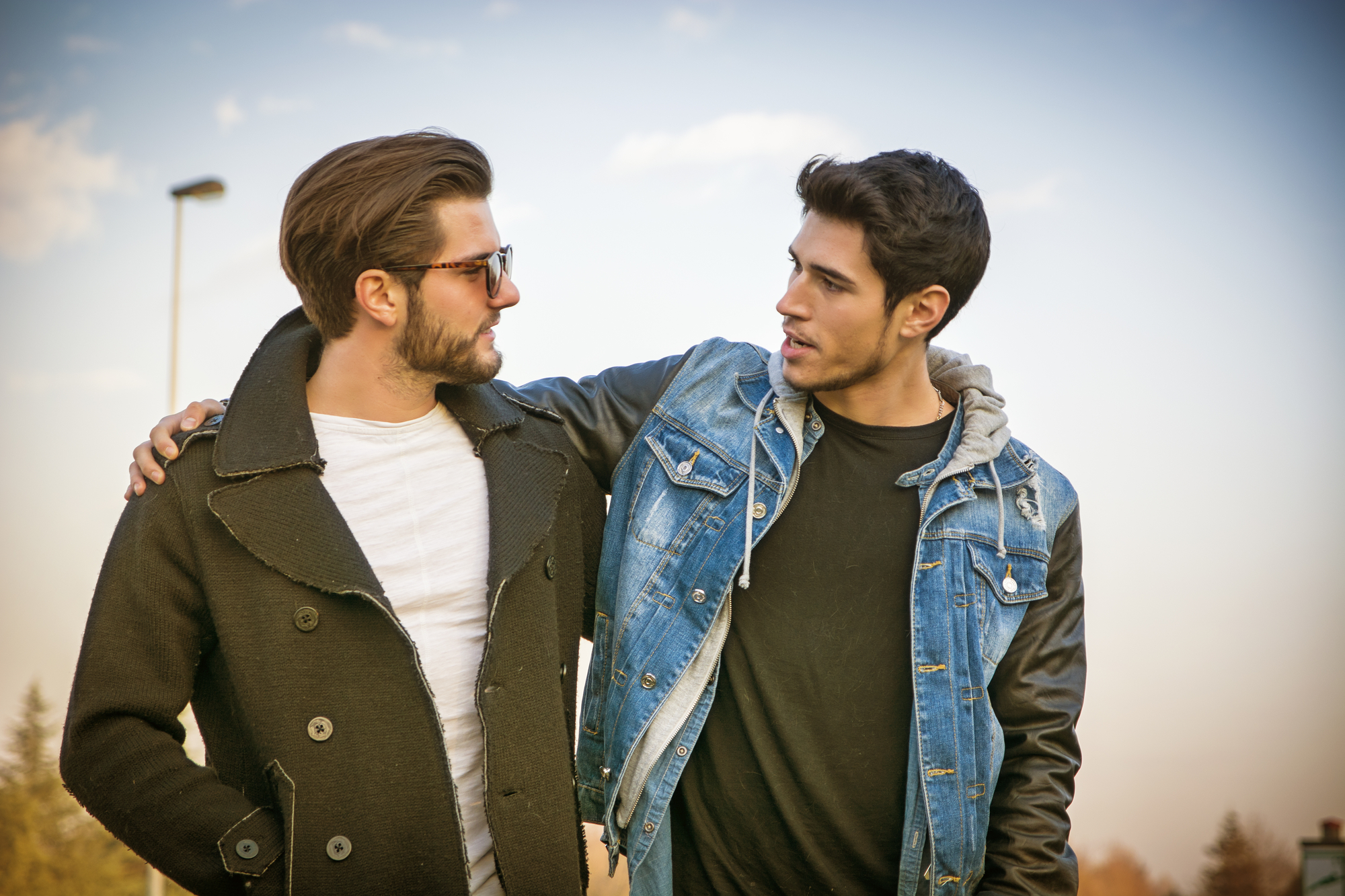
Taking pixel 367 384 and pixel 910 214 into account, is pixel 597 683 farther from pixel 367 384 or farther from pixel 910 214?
pixel 910 214

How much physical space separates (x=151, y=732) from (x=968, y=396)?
2437mm

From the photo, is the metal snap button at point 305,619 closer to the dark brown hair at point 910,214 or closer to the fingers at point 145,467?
the fingers at point 145,467

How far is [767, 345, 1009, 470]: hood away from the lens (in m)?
2.98

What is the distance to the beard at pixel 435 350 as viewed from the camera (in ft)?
8.88

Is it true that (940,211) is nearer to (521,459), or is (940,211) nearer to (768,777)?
(521,459)

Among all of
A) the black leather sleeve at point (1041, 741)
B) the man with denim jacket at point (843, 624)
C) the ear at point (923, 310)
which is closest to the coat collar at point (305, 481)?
the man with denim jacket at point (843, 624)

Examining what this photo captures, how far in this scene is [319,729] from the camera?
2.38m

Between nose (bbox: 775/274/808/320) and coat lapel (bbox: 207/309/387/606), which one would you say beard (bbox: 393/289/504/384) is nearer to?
coat lapel (bbox: 207/309/387/606)

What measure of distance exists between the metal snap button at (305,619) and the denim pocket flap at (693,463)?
1081 millimetres

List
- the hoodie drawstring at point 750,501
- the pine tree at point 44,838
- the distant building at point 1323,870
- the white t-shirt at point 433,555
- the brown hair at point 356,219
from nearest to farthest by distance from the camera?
1. the white t-shirt at point 433,555
2. the brown hair at point 356,219
3. the hoodie drawstring at point 750,501
4. the distant building at point 1323,870
5. the pine tree at point 44,838

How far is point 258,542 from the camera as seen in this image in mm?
2352

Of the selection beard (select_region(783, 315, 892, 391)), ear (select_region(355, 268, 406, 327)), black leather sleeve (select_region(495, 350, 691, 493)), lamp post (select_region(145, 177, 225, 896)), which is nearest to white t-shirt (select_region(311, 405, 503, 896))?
ear (select_region(355, 268, 406, 327))

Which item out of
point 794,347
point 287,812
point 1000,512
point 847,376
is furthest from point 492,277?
point 1000,512

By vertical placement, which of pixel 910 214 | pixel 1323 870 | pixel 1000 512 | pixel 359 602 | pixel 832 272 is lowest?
pixel 1323 870
